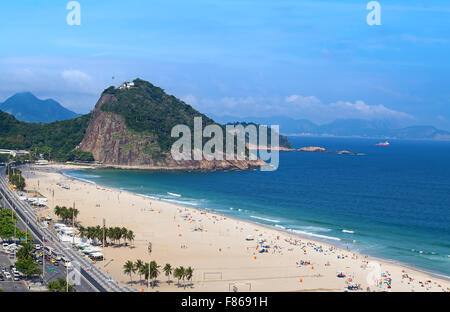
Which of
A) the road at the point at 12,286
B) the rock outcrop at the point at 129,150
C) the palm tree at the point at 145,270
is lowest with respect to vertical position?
the road at the point at 12,286

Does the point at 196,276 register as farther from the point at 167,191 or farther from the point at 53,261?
the point at 167,191

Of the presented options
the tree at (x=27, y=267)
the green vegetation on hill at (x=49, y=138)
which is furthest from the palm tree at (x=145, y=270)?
the green vegetation on hill at (x=49, y=138)

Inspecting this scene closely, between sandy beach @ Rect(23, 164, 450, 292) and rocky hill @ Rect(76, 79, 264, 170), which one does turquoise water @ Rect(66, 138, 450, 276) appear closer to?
sandy beach @ Rect(23, 164, 450, 292)

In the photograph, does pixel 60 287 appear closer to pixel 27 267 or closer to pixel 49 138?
pixel 27 267

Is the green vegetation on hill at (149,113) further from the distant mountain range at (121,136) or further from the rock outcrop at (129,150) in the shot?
the rock outcrop at (129,150)

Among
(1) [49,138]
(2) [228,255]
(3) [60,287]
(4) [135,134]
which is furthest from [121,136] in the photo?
(3) [60,287]

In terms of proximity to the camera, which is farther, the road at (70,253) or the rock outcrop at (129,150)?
the rock outcrop at (129,150)

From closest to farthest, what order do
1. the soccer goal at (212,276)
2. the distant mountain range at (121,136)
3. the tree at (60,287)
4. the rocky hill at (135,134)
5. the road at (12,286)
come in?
the tree at (60,287) < the road at (12,286) < the soccer goal at (212,276) < the rocky hill at (135,134) < the distant mountain range at (121,136)
